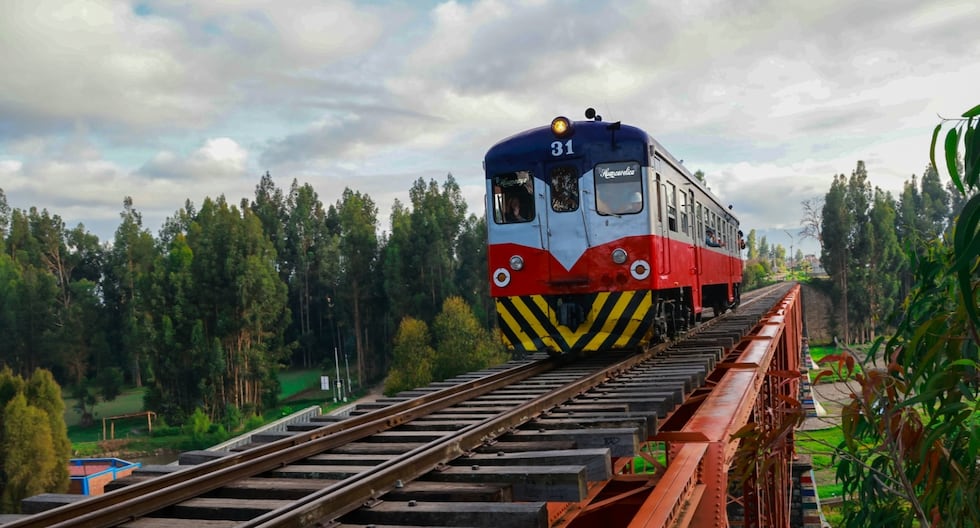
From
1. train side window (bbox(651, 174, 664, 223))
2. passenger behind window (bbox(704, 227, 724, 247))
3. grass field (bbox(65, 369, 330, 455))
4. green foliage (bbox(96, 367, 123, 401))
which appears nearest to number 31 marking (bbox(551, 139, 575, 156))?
train side window (bbox(651, 174, 664, 223))

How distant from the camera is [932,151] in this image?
2.40 meters

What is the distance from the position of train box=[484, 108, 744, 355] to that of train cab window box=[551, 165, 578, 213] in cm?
1

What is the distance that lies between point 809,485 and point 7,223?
73203 millimetres

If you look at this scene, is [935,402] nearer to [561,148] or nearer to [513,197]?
[561,148]

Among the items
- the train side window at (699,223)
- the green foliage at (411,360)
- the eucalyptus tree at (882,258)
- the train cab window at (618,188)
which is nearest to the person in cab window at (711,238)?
the train side window at (699,223)

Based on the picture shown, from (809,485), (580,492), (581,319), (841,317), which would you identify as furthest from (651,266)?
(841,317)

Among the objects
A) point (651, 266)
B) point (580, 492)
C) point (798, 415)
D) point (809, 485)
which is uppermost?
point (651, 266)

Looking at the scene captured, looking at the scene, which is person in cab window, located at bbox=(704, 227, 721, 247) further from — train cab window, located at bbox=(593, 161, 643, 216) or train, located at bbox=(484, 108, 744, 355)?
train cab window, located at bbox=(593, 161, 643, 216)

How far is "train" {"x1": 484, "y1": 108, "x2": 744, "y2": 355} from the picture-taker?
9531 millimetres

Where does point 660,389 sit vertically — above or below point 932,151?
below

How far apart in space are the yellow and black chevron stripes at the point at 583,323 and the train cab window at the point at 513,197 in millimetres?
1026

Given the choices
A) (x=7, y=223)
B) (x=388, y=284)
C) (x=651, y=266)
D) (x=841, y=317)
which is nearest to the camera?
(x=651, y=266)

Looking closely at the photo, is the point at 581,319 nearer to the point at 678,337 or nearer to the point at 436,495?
the point at 678,337

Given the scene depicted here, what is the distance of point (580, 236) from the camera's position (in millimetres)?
9781
